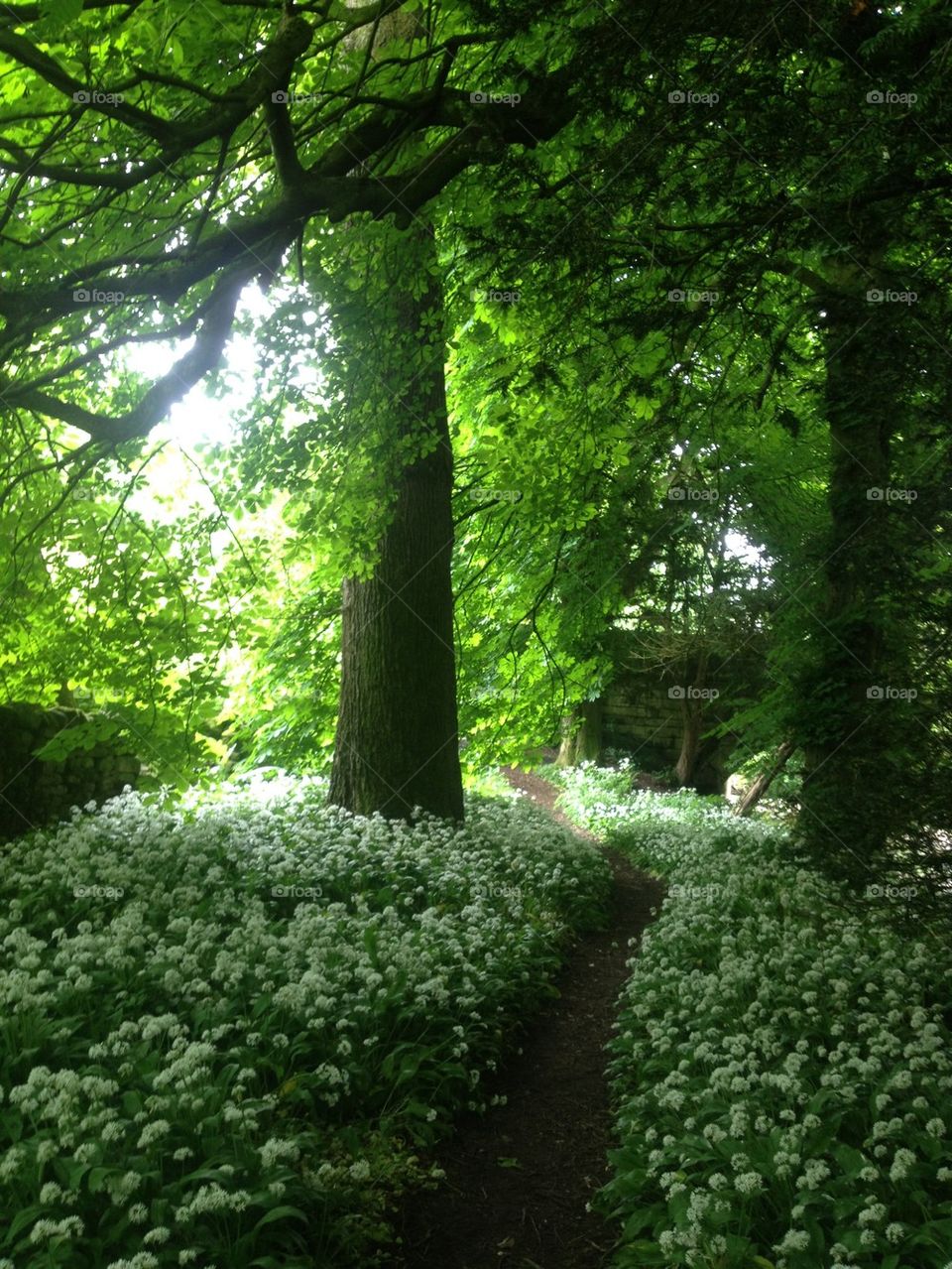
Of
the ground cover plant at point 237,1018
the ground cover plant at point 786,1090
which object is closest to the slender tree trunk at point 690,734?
the ground cover plant at point 237,1018

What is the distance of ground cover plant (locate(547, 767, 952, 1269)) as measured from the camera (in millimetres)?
3977

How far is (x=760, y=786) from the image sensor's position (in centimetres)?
1662

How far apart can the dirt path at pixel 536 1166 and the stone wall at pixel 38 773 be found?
211 inches

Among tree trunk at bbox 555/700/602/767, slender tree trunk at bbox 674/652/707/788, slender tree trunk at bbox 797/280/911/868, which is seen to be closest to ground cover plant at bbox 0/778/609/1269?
slender tree trunk at bbox 797/280/911/868

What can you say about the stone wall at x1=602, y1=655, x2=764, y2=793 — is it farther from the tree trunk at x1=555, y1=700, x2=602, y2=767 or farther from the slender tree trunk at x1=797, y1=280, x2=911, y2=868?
the slender tree trunk at x1=797, y1=280, x2=911, y2=868

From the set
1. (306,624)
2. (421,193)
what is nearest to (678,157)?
(421,193)

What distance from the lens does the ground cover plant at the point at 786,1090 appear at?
398cm

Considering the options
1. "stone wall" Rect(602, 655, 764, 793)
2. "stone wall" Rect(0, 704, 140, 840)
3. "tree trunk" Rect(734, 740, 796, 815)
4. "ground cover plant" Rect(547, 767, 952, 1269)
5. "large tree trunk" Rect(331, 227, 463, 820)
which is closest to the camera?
"ground cover plant" Rect(547, 767, 952, 1269)

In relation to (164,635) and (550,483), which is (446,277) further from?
(164,635)

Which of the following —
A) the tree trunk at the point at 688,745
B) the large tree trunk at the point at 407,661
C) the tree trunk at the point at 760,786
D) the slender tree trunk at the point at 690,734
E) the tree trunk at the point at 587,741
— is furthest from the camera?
the tree trunk at the point at 587,741

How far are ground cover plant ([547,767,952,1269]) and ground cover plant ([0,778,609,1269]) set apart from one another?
44.2 inches

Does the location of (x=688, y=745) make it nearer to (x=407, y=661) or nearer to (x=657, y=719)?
(x=657, y=719)

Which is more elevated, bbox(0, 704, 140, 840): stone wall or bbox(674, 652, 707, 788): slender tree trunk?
bbox(674, 652, 707, 788): slender tree trunk

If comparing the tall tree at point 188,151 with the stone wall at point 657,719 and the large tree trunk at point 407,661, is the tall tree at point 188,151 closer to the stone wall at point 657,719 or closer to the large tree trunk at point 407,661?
the large tree trunk at point 407,661
